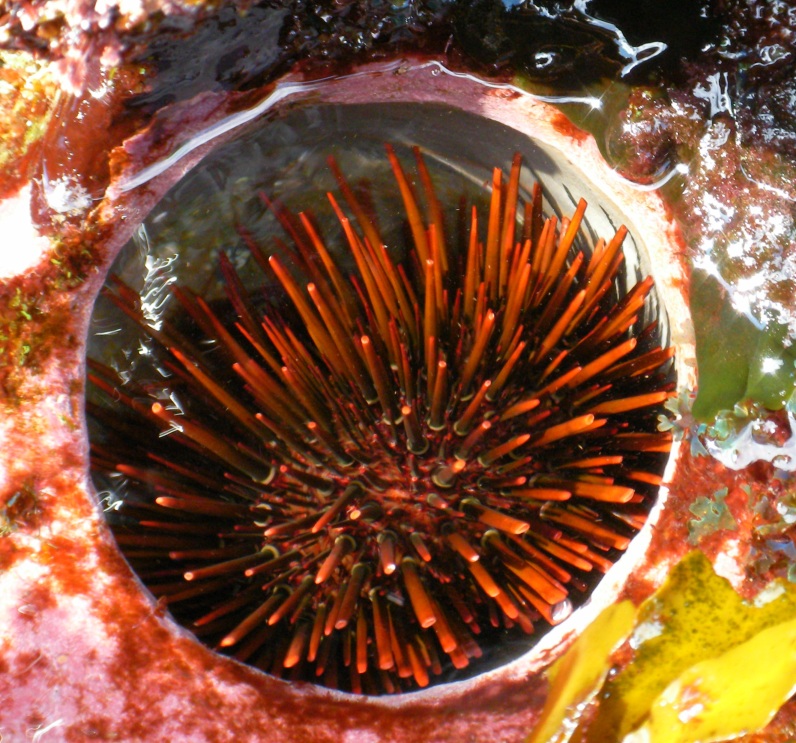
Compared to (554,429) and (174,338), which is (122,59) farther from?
(554,429)

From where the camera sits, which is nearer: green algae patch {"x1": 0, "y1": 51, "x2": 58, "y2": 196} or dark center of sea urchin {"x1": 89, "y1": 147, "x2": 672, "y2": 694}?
green algae patch {"x1": 0, "y1": 51, "x2": 58, "y2": 196}

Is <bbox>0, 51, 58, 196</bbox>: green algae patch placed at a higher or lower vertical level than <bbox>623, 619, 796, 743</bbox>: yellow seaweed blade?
higher

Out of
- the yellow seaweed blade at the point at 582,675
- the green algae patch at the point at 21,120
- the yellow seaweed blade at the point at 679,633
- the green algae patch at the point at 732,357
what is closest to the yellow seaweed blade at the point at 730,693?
the yellow seaweed blade at the point at 679,633

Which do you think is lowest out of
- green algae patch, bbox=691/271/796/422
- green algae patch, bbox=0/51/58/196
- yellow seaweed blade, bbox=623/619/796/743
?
yellow seaweed blade, bbox=623/619/796/743

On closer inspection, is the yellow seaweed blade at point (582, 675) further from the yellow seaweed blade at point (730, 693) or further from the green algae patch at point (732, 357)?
the green algae patch at point (732, 357)

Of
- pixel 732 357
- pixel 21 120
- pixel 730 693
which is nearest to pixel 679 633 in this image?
pixel 730 693

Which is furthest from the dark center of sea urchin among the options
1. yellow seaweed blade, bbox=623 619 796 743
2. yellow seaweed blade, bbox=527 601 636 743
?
yellow seaweed blade, bbox=623 619 796 743

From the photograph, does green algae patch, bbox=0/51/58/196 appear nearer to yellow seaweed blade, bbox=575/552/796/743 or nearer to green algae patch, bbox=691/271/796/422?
green algae patch, bbox=691/271/796/422

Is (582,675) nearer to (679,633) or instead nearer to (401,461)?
(679,633)
